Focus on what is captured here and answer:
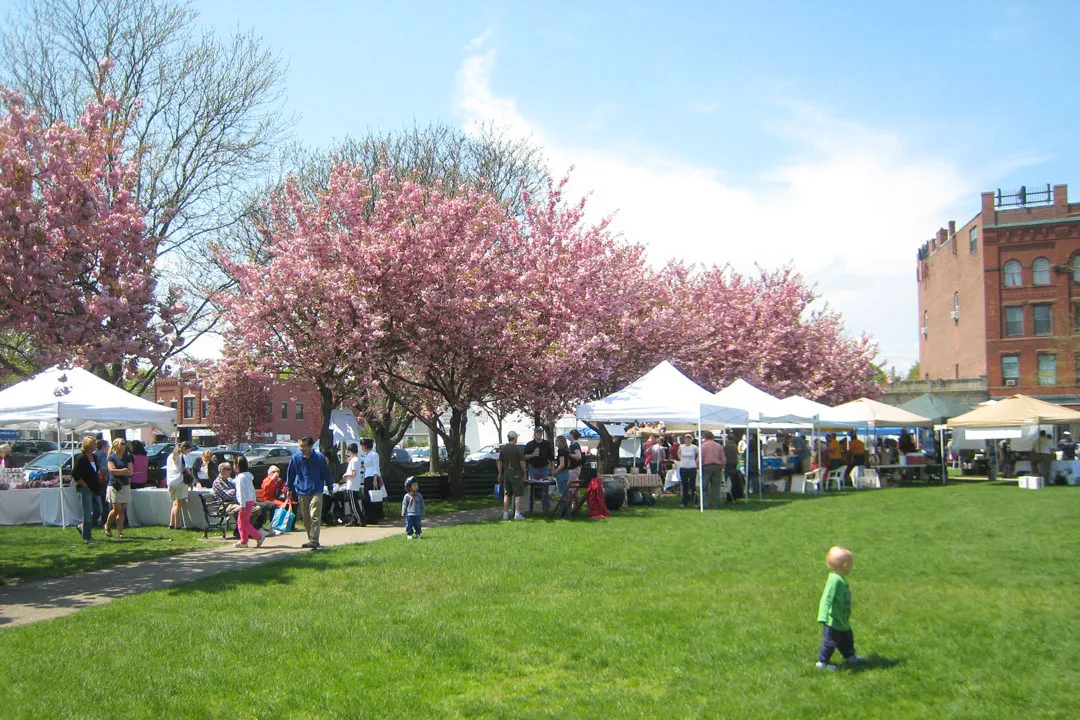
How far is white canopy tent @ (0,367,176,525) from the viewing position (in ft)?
54.7

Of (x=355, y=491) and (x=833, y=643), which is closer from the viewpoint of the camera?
(x=833, y=643)

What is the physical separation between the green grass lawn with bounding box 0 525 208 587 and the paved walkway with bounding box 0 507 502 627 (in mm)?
433

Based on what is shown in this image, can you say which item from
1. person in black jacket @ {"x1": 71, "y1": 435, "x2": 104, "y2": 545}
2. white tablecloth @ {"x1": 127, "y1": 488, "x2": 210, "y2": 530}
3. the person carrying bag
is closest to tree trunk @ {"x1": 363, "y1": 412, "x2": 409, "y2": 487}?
white tablecloth @ {"x1": 127, "y1": 488, "x2": 210, "y2": 530}

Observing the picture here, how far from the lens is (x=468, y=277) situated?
21.0m

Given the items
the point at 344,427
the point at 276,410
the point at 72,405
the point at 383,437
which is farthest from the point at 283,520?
the point at 276,410

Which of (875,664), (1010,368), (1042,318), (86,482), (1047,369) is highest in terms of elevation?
(1042,318)

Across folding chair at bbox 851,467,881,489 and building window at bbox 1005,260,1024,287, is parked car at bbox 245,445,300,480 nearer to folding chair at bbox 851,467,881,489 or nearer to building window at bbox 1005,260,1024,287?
folding chair at bbox 851,467,881,489

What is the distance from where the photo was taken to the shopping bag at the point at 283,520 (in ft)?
53.9

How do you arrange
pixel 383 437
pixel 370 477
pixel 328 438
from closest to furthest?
pixel 370 477 < pixel 328 438 < pixel 383 437

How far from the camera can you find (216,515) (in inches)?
654

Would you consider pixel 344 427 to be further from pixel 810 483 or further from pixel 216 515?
pixel 810 483

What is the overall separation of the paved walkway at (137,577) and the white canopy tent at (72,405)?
3.92m

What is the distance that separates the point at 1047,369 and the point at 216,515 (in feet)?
175

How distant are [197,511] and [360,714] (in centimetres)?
1279
